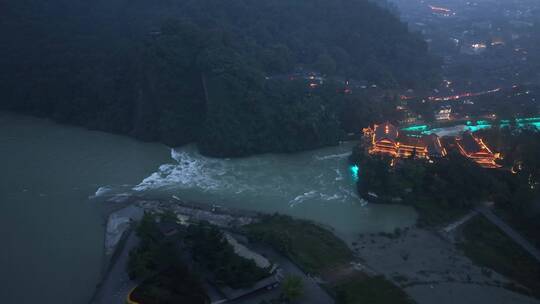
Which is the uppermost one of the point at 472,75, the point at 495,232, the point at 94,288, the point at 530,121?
the point at 472,75

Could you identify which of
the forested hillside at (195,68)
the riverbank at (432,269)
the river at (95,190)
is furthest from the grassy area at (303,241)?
the forested hillside at (195,68)

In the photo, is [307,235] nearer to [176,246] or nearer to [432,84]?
[176,246]

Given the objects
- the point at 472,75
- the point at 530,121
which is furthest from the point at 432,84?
the point at 530,121

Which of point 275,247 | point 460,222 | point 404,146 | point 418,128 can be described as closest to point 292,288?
point 275,247

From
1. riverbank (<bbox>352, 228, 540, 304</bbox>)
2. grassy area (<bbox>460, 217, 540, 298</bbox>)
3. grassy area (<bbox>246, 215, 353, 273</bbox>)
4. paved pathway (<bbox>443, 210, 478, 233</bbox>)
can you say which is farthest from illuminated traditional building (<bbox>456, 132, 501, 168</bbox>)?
grassy area (<bbox>246, 215, 353, 273</bbox>)

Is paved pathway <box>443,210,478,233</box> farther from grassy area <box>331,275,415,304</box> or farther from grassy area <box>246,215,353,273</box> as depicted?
grassy area <box>331,275,415,304</box>

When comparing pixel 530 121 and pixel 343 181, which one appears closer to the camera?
pixel 343 181
